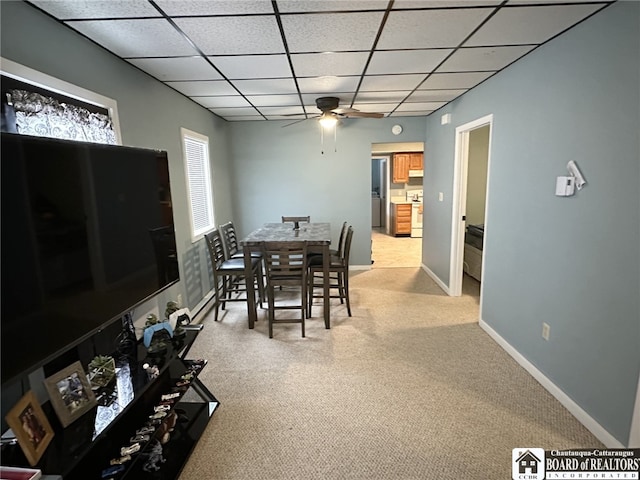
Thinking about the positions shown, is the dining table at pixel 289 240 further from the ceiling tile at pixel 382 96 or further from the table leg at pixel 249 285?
the ceiling tile at pixel 382 96

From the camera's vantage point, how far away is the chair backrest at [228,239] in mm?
4265

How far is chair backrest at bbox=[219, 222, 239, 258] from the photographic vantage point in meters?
4.27

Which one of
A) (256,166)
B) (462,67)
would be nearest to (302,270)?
(462,67)

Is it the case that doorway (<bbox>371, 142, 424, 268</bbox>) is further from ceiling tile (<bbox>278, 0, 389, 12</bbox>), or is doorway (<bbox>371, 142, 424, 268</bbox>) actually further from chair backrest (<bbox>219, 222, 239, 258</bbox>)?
ceiling tile (<bbox>278, 0, 389, 12</bbox>)

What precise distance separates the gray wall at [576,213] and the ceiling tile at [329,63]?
1.26 m

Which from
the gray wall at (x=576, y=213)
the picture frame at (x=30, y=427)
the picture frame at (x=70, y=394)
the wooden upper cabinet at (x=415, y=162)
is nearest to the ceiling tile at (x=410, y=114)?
the gray wall at (x=576, y=213)

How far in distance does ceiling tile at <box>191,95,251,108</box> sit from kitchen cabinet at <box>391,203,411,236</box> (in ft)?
16.6

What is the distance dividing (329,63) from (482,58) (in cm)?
117

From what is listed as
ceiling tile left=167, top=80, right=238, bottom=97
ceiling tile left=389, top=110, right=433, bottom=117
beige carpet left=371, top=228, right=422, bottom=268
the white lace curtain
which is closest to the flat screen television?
the white lace curtain

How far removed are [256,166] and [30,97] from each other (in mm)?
3691

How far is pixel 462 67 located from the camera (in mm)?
2768

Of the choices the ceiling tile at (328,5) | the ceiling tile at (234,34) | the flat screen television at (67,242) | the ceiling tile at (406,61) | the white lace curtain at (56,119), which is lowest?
the flat screen television at (67,242)

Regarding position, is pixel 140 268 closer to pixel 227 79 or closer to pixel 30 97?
pixel 30 97

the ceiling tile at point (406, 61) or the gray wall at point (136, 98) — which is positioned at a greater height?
the ceiling tile at point (406, 61)
